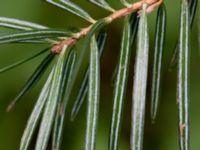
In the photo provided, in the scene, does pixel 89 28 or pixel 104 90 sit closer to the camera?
pixel 89 28

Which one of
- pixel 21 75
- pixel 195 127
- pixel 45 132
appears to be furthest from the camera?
pixel 21 75

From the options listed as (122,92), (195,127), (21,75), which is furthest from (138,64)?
(21,75)

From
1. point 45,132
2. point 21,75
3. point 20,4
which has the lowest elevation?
point 45,132

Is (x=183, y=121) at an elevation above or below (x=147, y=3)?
below

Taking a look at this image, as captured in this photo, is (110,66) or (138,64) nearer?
(138,64)

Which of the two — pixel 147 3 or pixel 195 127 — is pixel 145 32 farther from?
pixel 195 127

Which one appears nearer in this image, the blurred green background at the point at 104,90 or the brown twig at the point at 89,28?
the brown twig at the point at 89,28

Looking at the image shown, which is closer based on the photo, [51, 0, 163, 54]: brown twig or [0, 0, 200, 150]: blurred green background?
[51, 0, 163, 54]: brown twig

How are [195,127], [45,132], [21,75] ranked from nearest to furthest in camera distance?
[45,132] < [195,127] < [21,75]
